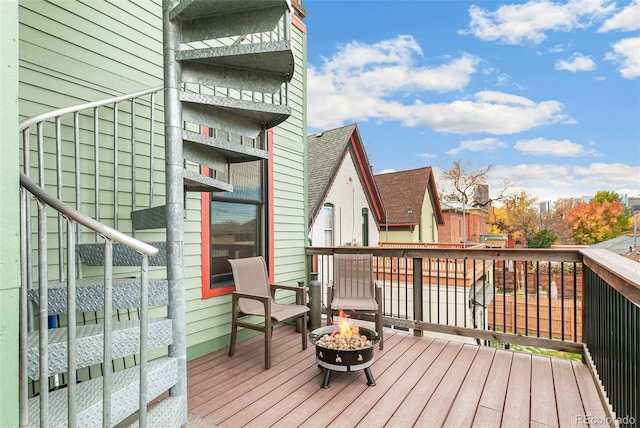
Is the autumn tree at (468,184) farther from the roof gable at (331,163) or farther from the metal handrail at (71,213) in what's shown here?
the metal handrail at (71,213)

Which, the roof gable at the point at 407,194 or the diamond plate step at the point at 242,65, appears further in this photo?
the roof gable at the point at 407,194

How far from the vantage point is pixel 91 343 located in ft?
4.96

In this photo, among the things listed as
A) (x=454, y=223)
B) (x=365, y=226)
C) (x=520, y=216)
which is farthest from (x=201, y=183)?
(x=520, y=216)

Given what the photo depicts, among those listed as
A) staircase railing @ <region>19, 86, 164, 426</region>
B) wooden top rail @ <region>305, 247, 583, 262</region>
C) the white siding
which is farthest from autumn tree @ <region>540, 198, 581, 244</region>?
staircase railing @ <region>19, 86, 164, 426</region>

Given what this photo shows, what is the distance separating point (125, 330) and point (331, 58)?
647 inches

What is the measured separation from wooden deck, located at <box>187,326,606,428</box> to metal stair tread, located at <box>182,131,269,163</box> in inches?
73.4

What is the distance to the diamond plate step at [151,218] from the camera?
2.11 metres

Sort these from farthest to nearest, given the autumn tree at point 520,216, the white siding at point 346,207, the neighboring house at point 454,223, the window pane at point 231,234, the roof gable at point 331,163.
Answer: the autumn tree at point 520,216, the neighboring house at point 454,223, the white siding at point 346,207, the roof gable at point 331,163, the window pane at point 231,234

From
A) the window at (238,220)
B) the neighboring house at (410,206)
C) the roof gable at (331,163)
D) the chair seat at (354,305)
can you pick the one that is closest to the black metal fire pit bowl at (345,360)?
the chair seat at (354,305)

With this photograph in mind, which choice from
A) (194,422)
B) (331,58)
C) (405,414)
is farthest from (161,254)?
(331,58)

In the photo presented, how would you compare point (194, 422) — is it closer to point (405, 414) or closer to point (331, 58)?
point (405, 414)

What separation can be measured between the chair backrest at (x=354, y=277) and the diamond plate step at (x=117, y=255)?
81.2 inches

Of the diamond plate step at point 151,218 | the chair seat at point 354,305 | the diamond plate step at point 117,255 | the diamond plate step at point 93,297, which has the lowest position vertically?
the chair seat at point 354,305

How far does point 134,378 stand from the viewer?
1.65 meters
